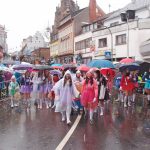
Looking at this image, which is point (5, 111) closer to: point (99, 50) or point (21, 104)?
point (21, 104)

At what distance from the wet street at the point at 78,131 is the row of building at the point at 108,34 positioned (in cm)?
2611

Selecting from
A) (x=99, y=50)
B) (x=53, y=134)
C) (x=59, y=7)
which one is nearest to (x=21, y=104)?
(x=53, y=134)

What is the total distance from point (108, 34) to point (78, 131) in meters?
43.8

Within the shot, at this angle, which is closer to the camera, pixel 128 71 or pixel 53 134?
pixel 53 134

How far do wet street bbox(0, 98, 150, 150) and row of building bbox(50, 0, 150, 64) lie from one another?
26.1m

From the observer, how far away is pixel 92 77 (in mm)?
13922

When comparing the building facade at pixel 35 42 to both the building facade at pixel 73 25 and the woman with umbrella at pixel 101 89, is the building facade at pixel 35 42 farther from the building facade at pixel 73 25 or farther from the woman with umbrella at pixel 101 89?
the woman with umbrella at pixel 101 89

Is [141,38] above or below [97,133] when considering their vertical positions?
above

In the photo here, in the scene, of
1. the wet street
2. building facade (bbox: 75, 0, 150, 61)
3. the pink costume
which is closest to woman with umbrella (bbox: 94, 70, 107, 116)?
the wet street

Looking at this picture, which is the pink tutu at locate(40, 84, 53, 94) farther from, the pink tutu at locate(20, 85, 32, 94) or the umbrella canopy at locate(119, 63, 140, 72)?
the umbrella canopy at locate(119, 63, 140, 72)

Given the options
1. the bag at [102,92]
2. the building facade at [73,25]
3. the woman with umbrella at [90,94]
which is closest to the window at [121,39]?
the building facade at [73,25]

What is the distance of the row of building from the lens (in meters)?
47.1

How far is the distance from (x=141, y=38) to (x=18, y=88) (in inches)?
1202

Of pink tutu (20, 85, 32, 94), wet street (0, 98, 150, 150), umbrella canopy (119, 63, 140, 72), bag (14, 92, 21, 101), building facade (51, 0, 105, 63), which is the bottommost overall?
wet street (0, 98, 150, 150)
